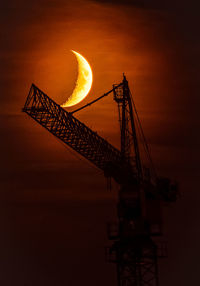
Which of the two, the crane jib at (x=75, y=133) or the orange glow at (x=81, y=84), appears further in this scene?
the orange glow at (x=81, y=84)

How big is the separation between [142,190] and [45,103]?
28.4 feet

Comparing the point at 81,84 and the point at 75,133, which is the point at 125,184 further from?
the point at 81,84

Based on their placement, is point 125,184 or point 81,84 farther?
point 81,84

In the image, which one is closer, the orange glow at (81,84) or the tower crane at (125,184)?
the tower crane at (125,184)

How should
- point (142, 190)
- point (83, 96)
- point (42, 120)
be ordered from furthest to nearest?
point (83, 96) → point (42, 120) → point (142, 190)

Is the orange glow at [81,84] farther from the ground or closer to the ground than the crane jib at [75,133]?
farther from the ground

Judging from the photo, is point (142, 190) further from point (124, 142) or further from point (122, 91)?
point (122, 91)

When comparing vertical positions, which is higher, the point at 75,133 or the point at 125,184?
the point at 75,133

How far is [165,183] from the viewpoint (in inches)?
1474

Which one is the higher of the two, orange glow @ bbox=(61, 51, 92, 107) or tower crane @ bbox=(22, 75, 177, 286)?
orange glow @ bbox=(61, 51, 92, 107)

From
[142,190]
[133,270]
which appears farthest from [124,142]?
[133,270]

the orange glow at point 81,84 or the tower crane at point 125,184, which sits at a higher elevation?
the orange glow at point 81,84

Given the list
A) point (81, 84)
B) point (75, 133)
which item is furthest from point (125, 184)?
point (81, 84)

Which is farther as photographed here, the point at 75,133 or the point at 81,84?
the point at 81,84
